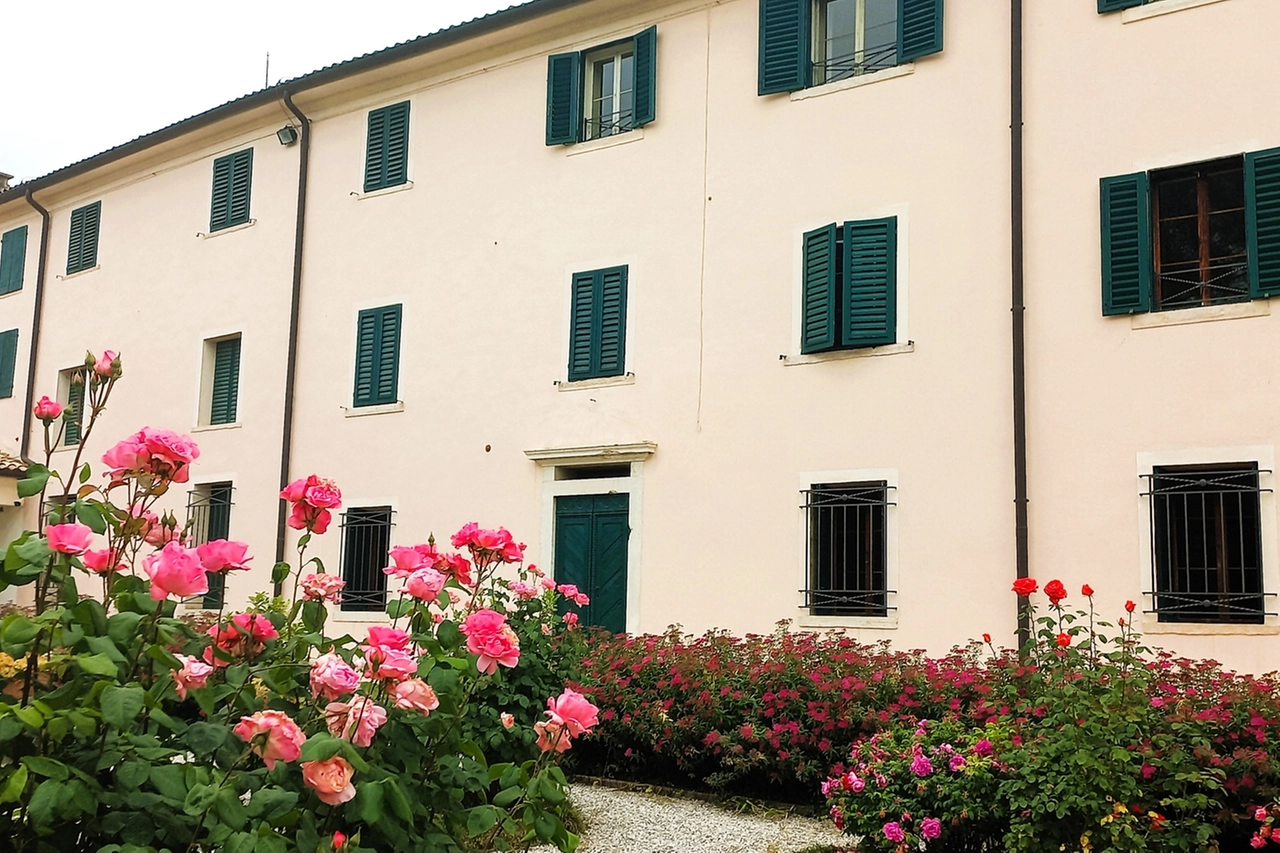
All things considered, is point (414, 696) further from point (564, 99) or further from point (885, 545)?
point (564, 99)

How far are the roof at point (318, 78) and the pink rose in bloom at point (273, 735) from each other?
12143 millimetres

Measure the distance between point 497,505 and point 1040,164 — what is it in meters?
6.83

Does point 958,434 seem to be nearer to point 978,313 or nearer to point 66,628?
point 978,313

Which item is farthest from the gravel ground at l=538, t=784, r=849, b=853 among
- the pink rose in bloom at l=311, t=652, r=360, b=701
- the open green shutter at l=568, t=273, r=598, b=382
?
the open green shutter at l=568, t=273, r=598, b=382

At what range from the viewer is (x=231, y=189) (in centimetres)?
1769

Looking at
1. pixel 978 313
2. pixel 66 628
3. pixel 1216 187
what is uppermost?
pixel 1216 187

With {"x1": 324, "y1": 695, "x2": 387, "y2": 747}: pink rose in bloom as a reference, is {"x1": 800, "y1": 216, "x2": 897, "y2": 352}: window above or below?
above

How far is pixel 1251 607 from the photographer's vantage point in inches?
374

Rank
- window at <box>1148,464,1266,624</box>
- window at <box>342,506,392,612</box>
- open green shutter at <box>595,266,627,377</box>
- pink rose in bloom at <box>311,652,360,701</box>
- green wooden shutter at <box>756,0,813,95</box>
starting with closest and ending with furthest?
pink rose in bloom at <box>311,652,360,701</box>, window at <box>1148,464,1266,624</box>, green wooden shutter at <box>756,0,813,95</box>, open green shutter at <box>595,266,627,377</box>, window at <box>342,506,392,612</box>

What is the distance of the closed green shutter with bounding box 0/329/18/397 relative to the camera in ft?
68.8

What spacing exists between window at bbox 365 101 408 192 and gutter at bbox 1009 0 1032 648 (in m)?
7.78

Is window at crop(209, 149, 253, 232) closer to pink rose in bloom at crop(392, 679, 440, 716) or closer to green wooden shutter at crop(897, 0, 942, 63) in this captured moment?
green wooden shutter at crop(897, 0, 942, 63)

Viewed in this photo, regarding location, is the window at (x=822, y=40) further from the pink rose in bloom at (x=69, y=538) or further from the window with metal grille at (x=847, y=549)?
the pink rose in bloom at (x=69, y=538)

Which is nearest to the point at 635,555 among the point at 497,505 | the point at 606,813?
the point at 497,505
